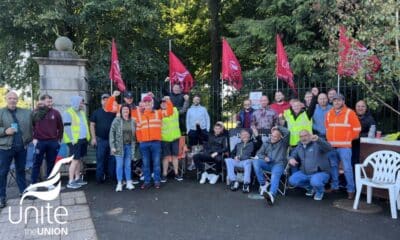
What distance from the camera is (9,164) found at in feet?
21.7

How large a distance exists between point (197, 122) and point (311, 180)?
3.00 metres

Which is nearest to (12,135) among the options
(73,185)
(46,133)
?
(46,133)

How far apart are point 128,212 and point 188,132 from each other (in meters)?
3.13

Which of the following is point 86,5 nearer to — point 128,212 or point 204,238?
point 128,212

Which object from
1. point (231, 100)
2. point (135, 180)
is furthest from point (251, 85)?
point (135, 180)

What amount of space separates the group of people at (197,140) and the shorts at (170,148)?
0.02 metres

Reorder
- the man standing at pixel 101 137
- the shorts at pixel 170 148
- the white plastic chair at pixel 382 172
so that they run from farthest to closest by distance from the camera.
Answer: the shorts at pixel 170 148 < the man standing at pixel 101 137 < the white plastic chair at pixel 382 172

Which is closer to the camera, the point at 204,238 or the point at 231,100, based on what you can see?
the point at 204,238

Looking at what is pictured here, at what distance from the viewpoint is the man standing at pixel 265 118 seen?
810cm

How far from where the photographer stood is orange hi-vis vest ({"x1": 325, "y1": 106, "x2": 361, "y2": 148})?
272 inches

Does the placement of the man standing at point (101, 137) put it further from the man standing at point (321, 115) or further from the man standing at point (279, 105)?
the man standing at point (321, 115)

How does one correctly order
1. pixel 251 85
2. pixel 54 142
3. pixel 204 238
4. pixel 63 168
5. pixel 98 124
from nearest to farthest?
pixel 204 238 < pixel 54 142 < pixel 98 124 < pixel 63 168 < pixel 251 85

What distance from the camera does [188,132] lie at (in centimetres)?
890

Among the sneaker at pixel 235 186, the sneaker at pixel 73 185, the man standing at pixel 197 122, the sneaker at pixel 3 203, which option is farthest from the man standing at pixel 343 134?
the sneaker at pixel 3 203
